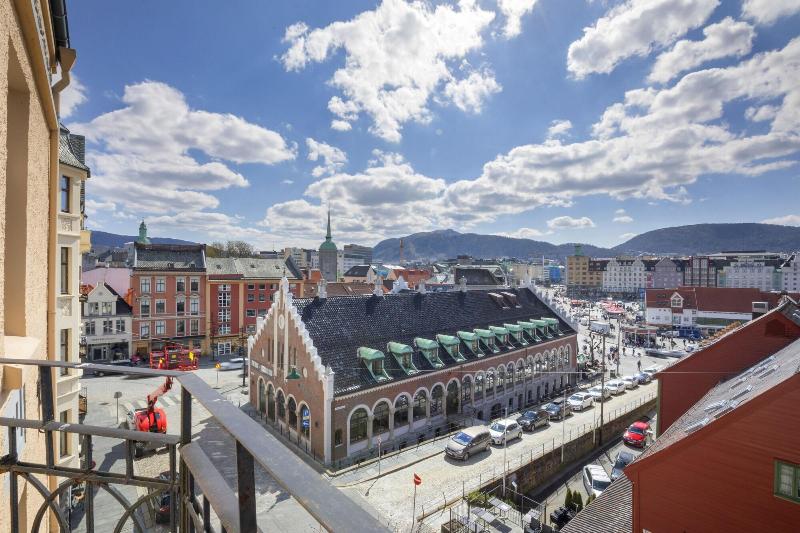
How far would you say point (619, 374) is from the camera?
4847 cm

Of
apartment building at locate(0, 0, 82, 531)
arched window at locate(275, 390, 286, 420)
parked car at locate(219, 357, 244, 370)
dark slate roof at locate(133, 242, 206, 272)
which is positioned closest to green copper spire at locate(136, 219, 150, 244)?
dark slate roof at locate(133, 242, 206, 272)

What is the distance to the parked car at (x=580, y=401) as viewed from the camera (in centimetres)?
3394

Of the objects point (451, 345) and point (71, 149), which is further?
point (451, 345)

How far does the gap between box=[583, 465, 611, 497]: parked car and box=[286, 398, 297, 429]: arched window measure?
56.8 ft

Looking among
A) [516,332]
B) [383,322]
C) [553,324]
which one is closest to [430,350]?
[383,322]

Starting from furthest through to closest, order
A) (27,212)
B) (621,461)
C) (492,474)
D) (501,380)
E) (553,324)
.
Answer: (553,324) → (501,380) → (621,461) → (492,474) → (27,212)

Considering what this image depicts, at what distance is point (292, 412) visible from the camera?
2578 centimetres

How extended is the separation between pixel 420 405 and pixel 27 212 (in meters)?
25.4

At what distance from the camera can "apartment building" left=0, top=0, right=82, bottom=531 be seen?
3.75m

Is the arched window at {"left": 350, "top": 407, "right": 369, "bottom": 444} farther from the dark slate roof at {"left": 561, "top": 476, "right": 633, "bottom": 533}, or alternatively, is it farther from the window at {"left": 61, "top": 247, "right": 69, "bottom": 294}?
the window at {"left": 61, "top": 247, "right": 69, "bottom": 294}

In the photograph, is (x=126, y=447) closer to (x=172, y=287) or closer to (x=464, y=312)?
(x=464, y=312)

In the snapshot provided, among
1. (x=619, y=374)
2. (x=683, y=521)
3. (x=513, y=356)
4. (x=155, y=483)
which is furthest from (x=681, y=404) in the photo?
(x=619, y=374)

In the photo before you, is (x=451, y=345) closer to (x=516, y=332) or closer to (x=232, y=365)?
(x=516, y=332)

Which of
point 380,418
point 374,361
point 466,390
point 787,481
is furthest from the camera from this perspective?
point 466,390
